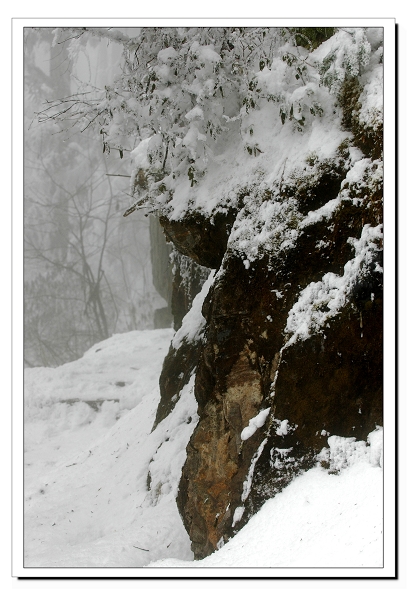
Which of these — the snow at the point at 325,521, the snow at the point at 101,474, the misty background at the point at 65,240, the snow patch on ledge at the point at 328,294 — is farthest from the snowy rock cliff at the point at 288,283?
the misty background at the point at 65,240

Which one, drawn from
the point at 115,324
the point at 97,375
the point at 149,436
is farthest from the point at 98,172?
the point at 149,436

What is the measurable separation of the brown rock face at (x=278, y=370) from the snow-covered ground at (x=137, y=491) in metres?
0.22

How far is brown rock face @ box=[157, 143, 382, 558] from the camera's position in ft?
12.2

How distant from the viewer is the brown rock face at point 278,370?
371cm

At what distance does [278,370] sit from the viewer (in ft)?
13.3

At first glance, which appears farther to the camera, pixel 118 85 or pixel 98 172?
pixel 98 172

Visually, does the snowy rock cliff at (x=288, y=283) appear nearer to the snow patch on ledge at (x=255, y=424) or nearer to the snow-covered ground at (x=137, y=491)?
the snow patch on ledge at (x=255, y=424)

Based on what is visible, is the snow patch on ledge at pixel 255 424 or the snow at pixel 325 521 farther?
the snow patch on ledge at pixel 255 424

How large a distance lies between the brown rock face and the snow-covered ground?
0.22m

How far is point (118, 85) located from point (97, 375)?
8.37m

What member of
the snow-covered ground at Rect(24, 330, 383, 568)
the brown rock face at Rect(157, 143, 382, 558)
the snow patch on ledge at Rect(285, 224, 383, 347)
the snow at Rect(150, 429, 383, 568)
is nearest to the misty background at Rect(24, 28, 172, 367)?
the snow-covered ground at Rect(24, 330, 383, 568)
